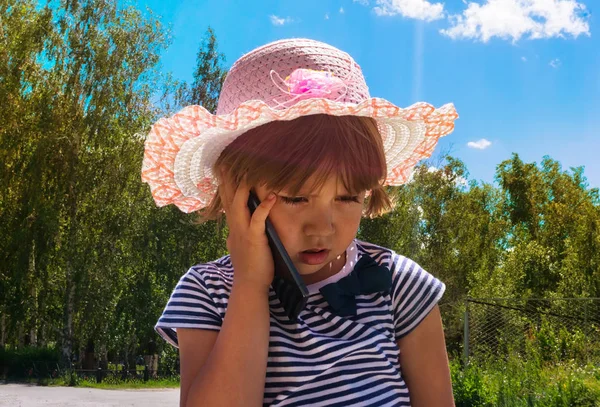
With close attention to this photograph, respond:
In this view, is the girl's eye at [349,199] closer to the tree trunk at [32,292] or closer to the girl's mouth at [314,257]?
the girl's mouth at [314,257]

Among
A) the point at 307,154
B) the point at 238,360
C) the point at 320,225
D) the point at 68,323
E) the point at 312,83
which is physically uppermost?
the point at 68,323

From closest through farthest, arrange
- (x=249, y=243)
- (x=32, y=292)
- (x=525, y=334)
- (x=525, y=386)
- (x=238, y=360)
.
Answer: (x=238, y=360) < (x=249, y=243) < (x=525, y=386) < (x=525, y=334) < (x=32, y=292)

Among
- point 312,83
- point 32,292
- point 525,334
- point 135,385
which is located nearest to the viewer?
point 312,83

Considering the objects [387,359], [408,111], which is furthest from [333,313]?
[408,111]

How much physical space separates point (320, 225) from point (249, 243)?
145 mm

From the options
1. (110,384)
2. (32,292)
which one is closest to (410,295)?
(110,384)

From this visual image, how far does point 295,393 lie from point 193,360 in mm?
208

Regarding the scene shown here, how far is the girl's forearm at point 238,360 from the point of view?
1223mm

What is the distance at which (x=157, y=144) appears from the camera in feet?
5.37

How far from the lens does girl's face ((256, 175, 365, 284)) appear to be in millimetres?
1349

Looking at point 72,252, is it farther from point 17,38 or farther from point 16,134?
point 17,38

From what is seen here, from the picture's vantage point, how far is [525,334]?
11.3 m

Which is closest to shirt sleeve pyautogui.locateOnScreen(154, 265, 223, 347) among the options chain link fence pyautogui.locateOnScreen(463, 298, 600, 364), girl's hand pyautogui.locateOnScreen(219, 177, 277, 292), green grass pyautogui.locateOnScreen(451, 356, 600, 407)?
girl's hand pyautogui.locateOnScreen(219, 177, 277, 292)

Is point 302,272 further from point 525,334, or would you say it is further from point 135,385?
point 135,385
